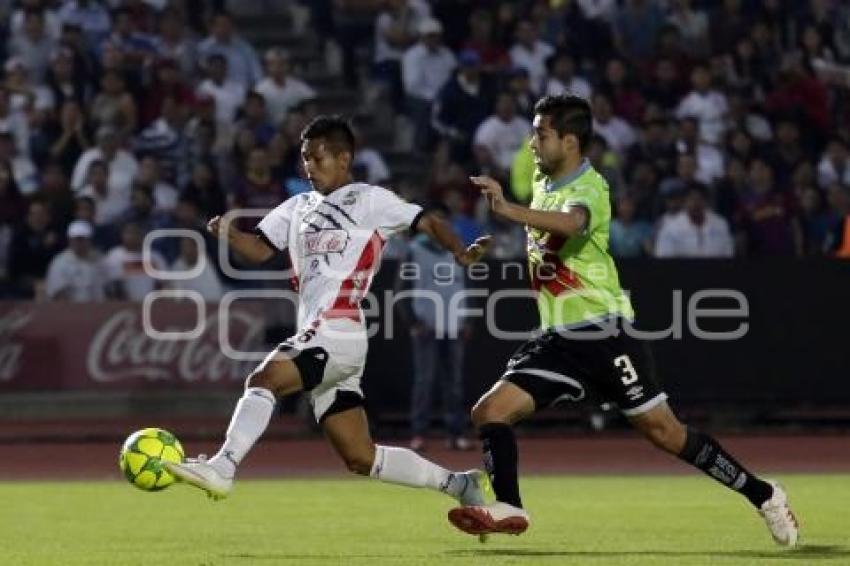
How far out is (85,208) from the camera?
837 inches

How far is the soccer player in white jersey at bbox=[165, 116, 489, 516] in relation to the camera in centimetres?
1084

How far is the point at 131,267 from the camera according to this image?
69.9ft

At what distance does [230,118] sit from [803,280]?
6.31 m

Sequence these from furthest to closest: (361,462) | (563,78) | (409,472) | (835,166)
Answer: (563,78) → (835,166) → (409,472) → (361,462)

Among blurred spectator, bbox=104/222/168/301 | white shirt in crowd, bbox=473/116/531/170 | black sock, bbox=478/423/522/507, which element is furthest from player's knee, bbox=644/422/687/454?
white shirt in crowd, bbox=473/116/531/170

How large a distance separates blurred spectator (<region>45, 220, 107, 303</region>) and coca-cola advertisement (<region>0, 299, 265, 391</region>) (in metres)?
0.11

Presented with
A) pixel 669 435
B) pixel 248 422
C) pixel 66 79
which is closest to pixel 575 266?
pixel 669 435

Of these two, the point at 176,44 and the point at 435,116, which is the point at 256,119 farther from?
the point at 435,116

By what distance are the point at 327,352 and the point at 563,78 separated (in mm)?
13118

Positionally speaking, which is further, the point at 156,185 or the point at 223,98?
the point at 223,98

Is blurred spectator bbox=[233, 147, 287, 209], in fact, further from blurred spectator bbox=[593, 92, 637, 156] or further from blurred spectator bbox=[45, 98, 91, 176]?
blurred spectator bbox=[593, 92, 637, 156]

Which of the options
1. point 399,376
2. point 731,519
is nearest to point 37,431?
point 399,376

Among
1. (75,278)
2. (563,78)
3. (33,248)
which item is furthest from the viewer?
(563,78)

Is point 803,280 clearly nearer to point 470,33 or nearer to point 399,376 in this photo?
point 399,376
